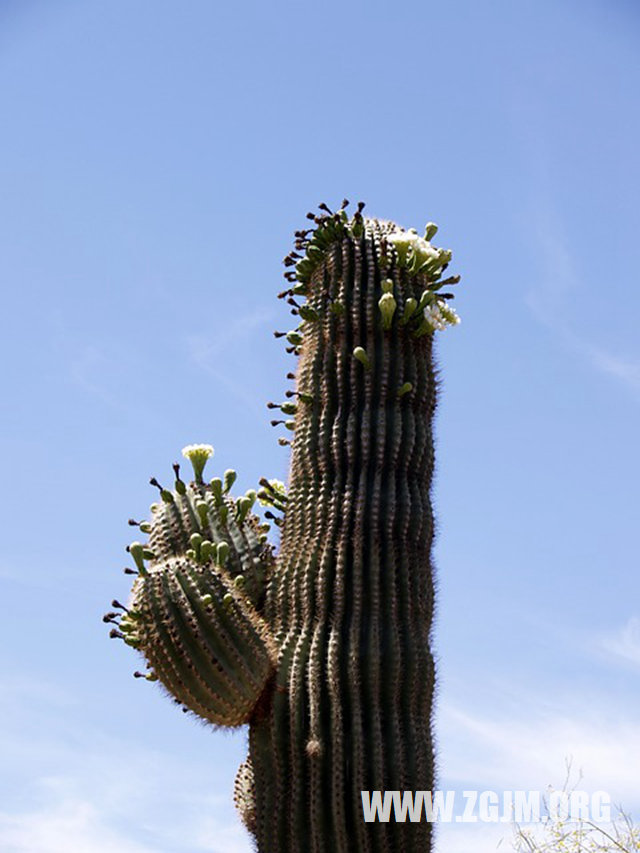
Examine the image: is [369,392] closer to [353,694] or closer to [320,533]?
[320,533]

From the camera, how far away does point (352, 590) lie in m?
8.20

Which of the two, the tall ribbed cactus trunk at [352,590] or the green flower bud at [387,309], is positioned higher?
the green flower bud at [387,309]

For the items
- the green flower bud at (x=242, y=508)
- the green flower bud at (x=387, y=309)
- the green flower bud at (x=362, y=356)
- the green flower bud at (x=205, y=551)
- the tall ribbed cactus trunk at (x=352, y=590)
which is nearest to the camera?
the tall ribbed cactus trunk at (x=352, y=590)

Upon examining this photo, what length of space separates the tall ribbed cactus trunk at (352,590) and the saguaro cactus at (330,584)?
0.04 ft

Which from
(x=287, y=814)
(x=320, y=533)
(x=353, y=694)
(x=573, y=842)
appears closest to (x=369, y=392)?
(x=320, y=533)

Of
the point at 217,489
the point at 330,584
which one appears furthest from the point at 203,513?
the point at 330,584

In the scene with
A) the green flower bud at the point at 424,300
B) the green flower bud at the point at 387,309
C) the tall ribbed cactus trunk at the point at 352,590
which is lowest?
the tall ribbed cactus trunk at the point at 352,590

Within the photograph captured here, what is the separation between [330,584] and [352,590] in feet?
0.51

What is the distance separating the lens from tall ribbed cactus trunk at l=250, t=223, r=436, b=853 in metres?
7.71

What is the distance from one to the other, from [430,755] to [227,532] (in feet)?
7.19

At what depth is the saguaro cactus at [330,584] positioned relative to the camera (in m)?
7.79

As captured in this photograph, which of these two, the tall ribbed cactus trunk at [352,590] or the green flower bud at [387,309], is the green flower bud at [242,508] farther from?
the green flower bud at [387,309]

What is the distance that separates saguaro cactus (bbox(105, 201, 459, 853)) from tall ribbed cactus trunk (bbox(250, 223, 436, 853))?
0.01m

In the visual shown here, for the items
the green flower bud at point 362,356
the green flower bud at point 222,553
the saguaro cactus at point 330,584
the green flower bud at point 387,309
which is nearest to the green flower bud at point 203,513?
the saguaro cactus at point 330,584
